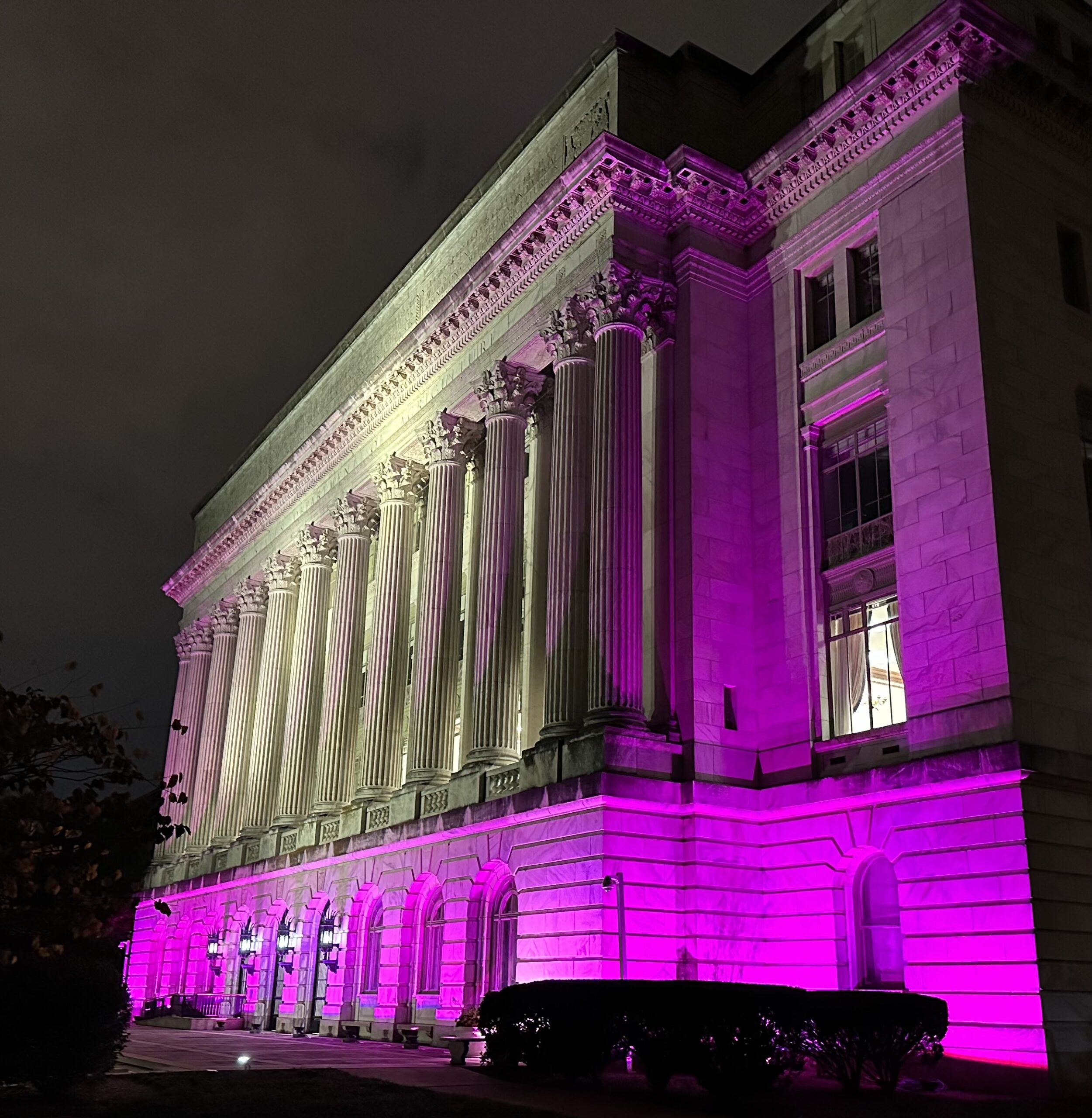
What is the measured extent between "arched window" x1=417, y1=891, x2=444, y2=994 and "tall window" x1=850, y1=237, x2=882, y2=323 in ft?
72.7

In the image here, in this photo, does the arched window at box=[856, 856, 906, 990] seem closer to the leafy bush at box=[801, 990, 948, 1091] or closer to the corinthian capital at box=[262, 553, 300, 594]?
the leafy bush at box=[801, 990, 948, 1091]

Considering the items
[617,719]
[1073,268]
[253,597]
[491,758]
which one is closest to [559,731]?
[617,719]

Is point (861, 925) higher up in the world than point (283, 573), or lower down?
lower down

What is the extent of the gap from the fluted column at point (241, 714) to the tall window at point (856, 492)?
121 ft

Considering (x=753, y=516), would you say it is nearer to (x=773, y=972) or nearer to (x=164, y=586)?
(x=773, y=972)

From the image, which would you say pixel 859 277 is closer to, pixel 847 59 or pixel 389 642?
pixel 847 59

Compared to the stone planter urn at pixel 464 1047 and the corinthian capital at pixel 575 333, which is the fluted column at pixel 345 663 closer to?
the corinthian capital at pixel 575 333

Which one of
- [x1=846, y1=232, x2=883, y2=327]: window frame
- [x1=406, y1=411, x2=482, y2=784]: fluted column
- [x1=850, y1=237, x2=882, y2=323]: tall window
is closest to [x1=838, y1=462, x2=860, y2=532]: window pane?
[x1=846, y1=232, x2=883, y2=327]: window frame

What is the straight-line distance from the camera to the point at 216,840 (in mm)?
60875

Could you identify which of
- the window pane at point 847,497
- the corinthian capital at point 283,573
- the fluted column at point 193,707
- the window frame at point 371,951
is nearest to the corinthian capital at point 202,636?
the fluted column at point 193,707

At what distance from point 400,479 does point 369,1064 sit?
2648 centimetres

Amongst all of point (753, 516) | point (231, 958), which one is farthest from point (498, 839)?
point (231, 958)

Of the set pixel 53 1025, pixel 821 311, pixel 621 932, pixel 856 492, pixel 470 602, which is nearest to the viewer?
pixel 53 1025

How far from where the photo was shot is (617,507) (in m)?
34.3
